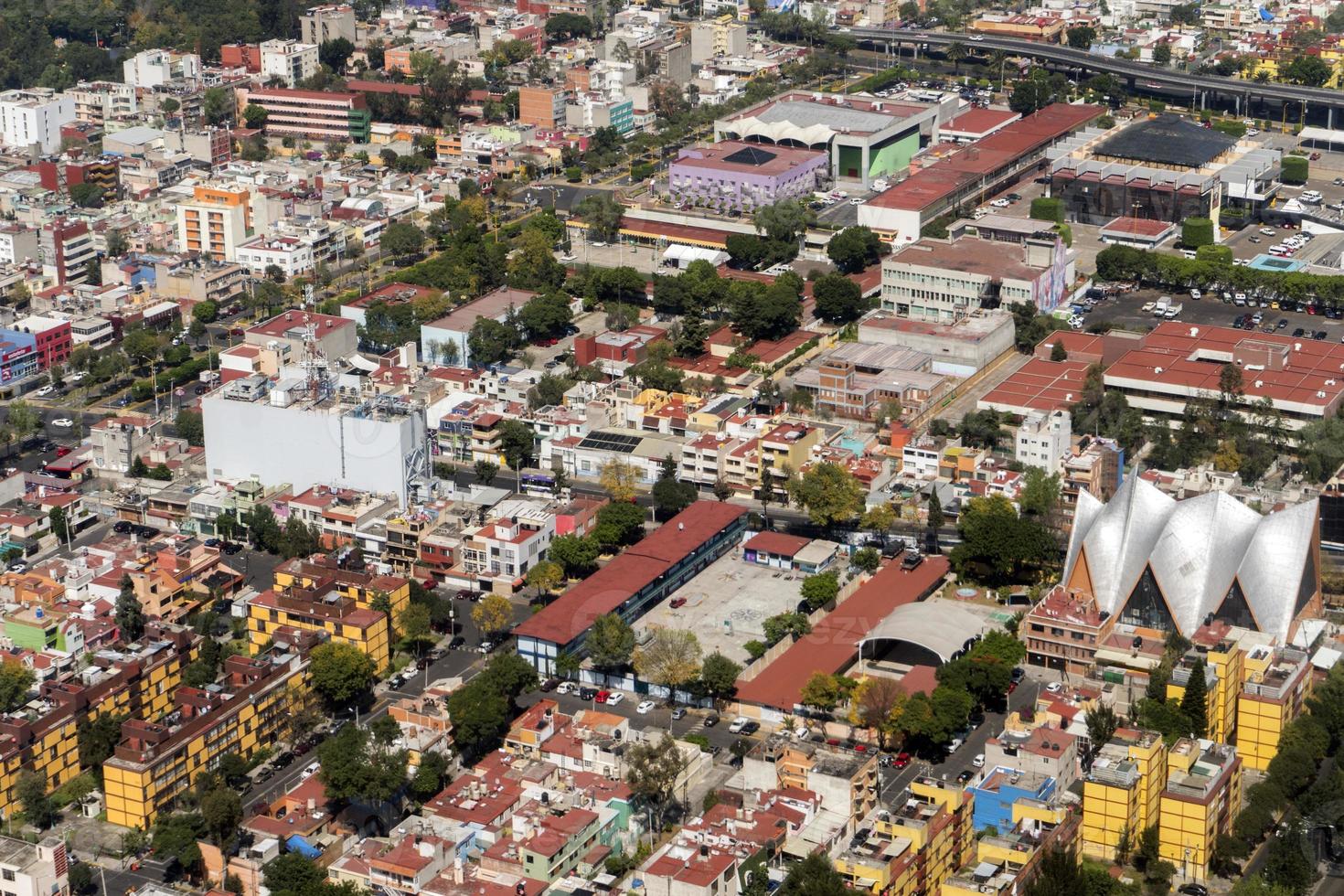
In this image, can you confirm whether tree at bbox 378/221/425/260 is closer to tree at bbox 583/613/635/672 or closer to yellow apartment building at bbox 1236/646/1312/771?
tree at bbox 583/613/635/672

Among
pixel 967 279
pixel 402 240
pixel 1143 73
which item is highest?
pixel 1143 73

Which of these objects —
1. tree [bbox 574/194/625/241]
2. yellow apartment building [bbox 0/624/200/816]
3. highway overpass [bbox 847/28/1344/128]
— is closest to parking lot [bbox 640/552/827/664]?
yellow apartment building [bbox 0/624/200/816]

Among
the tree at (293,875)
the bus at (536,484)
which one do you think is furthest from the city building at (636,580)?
the tree at (293,875)

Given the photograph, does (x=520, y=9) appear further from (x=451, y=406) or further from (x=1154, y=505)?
(x=1154, y=505)

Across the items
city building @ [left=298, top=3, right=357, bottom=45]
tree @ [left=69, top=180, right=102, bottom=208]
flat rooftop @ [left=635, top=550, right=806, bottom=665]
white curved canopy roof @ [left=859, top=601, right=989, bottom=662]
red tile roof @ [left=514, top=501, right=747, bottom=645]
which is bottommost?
flat rooftop @ [left=635, top=550, right=806, bottom=665]

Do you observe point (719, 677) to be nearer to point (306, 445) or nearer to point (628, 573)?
point (628, 573)

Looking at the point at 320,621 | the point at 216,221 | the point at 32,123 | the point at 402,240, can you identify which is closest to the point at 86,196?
the point at 216,221
